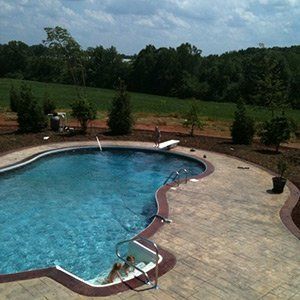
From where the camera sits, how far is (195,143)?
23281 mm

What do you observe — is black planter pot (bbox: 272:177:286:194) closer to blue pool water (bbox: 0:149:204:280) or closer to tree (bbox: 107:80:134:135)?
blue pool water (bbox: 0:149:204:280)

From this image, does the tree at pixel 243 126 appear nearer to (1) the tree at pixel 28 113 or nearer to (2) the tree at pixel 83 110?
(2) the tree at pixel 83 110

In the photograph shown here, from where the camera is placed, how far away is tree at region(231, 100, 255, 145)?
22859 millimetres

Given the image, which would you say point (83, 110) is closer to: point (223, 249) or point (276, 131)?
point (276, 131)

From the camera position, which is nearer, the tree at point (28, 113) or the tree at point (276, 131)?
the tree at point (276, 131)

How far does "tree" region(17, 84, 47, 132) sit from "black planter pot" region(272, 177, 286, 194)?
14926 millimetres

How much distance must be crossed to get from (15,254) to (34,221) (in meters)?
2.25

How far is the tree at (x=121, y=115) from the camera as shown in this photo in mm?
24609

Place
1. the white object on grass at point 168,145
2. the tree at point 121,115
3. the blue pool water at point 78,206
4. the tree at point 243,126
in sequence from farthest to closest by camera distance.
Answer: the tree at point 121,115 → the tree at point 243,126 → the white object on grass at point 168,145 → the blue pool water at point 78,206

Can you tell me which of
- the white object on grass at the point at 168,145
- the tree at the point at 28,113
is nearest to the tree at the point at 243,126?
the white object on grass at the point at 168,145

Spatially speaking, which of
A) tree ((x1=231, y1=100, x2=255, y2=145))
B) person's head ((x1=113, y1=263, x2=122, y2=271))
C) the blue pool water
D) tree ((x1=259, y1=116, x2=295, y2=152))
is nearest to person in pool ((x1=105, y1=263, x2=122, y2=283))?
person's head ((x1=113, y1=263, x2=122, y2=271))

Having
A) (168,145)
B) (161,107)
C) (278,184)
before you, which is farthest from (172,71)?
(278,184)

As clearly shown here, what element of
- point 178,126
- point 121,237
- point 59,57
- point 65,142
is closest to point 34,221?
point 121,237

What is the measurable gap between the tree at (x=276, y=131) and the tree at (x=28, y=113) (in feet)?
42.6
